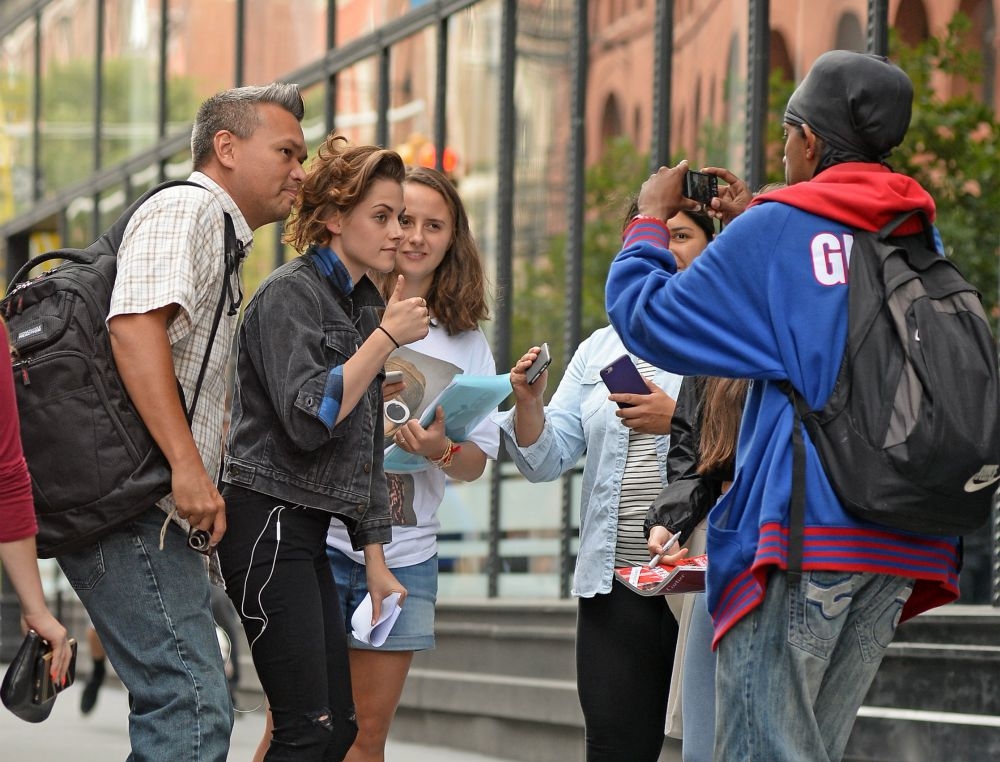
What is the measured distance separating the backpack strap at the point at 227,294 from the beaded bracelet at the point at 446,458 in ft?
3.48

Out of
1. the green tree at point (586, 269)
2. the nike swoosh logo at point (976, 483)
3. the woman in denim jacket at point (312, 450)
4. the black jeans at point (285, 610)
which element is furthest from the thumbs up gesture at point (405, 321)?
the green tree at point (586, 269)

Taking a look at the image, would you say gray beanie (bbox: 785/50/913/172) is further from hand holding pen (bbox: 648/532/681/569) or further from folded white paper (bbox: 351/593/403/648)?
folded white paper (bbox: 351/593/403/648)

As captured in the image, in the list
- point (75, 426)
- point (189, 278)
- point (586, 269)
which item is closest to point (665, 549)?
point (189, 278)

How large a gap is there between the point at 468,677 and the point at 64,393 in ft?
→ 18.0

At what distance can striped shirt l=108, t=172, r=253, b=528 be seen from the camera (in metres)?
3.75

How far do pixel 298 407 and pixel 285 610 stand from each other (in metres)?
0.48

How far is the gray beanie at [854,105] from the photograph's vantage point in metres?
3.28

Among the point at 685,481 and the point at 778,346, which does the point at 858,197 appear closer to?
the point at 778,346

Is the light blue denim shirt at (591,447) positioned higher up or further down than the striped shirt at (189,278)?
further down

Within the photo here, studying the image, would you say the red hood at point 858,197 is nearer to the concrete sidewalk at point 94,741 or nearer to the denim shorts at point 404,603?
the denim shorts at point 404,603

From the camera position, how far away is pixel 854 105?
10.8 feet

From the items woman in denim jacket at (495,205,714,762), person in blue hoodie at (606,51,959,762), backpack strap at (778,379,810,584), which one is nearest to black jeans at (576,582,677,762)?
woman in denim jacket at (495,205,714,762)

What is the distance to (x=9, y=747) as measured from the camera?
8.71 meters

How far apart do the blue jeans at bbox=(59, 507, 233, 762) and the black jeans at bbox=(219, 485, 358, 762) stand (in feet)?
0.58
